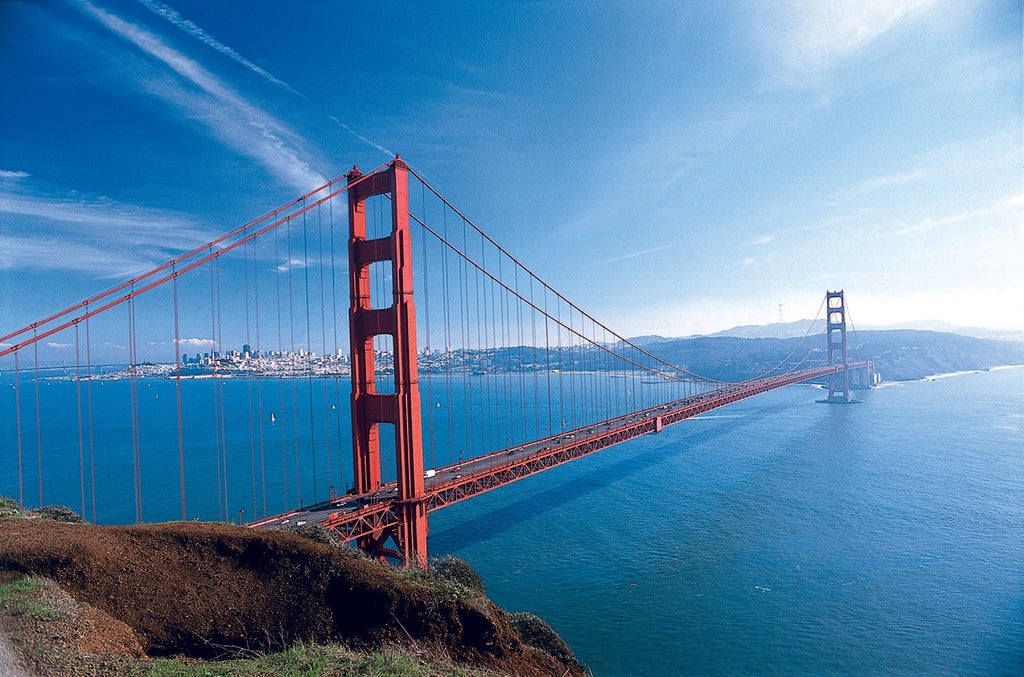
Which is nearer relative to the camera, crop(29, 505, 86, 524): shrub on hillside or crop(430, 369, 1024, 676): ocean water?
crop(29, 505, 86, 524): shrub on hillside

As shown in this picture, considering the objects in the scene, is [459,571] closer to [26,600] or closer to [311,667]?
[311,667]

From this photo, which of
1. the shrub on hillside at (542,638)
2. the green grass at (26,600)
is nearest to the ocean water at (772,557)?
the shrub on hillside at (542,638)

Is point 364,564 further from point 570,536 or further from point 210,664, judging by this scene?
point 570,536

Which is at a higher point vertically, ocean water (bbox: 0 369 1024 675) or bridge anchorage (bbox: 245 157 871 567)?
bridge anchorage (bbox: 245 157 871 567)

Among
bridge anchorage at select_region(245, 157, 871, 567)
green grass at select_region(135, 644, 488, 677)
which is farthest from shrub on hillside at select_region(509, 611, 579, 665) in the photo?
green grass at select_region(135, 644, 488, 677)

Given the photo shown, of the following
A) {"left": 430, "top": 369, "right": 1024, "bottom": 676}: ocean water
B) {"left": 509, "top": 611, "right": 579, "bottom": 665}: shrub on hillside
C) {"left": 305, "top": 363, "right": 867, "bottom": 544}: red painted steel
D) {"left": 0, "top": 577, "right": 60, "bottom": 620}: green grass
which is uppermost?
{"left": 0, "top": 577, "right": 60, "bottom": 620}: green grass

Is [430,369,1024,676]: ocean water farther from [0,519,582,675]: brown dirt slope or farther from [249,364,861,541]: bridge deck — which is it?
[0,519,582,675]: brown dirt slope
